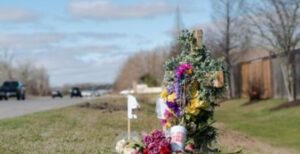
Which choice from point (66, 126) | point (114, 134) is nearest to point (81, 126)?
point (66, 126)

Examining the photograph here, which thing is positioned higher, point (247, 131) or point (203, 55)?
point (203, 55)

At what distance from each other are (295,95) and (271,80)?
5.83 m

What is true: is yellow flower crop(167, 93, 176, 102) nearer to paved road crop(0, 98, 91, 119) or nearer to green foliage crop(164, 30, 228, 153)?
green foliage crop(164, 30, 228, 153)

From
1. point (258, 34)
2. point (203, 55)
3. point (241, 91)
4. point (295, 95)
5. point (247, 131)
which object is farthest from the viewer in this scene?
point (241, 91)

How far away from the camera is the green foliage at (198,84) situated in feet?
34.3

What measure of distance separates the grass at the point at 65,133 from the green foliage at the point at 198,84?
266cm

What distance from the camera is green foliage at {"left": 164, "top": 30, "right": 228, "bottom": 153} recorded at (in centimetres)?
1045

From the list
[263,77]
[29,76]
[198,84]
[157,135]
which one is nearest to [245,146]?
[198,84]

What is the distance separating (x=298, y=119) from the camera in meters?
25.3

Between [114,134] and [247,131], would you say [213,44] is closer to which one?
[247,131]

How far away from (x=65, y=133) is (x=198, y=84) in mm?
6596

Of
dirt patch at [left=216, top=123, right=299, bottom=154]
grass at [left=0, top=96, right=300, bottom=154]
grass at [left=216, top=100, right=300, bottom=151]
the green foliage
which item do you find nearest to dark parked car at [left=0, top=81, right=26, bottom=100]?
grass at [left=216, top=100, right=300, bottom=151]

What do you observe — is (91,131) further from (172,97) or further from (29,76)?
(29,76)

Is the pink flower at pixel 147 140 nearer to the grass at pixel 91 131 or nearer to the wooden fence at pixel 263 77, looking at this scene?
the grass at pixel 91 131
